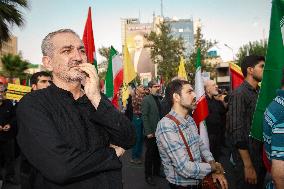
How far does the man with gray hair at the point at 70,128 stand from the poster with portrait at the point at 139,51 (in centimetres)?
7921

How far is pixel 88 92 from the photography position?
1.95m

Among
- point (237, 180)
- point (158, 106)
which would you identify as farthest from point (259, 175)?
point (158, 106)

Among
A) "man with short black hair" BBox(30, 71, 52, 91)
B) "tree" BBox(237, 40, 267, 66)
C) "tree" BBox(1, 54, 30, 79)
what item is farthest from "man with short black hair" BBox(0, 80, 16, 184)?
"tree" BBox(237, 40, 267, 66)

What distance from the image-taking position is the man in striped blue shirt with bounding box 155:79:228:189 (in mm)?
2936

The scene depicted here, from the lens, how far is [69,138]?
5.87ft

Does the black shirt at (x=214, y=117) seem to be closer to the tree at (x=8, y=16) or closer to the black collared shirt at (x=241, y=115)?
the black collared shirt at (x=241, y=115)

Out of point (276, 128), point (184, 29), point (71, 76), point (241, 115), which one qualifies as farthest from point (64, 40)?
point (184, 29)

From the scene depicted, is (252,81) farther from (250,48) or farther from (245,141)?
(250,48)

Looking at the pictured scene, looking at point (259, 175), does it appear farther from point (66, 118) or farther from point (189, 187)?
point (66, 118)

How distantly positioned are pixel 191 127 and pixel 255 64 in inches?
52.2

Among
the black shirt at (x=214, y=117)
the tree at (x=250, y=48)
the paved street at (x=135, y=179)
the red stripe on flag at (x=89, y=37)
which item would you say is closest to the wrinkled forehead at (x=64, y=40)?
the red stripe on flag at (x=89, y=37)

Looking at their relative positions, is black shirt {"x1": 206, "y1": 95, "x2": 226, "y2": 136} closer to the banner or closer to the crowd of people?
the crowd of people

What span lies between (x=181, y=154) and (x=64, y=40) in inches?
59.3

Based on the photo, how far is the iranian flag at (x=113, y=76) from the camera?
559 centimetres
